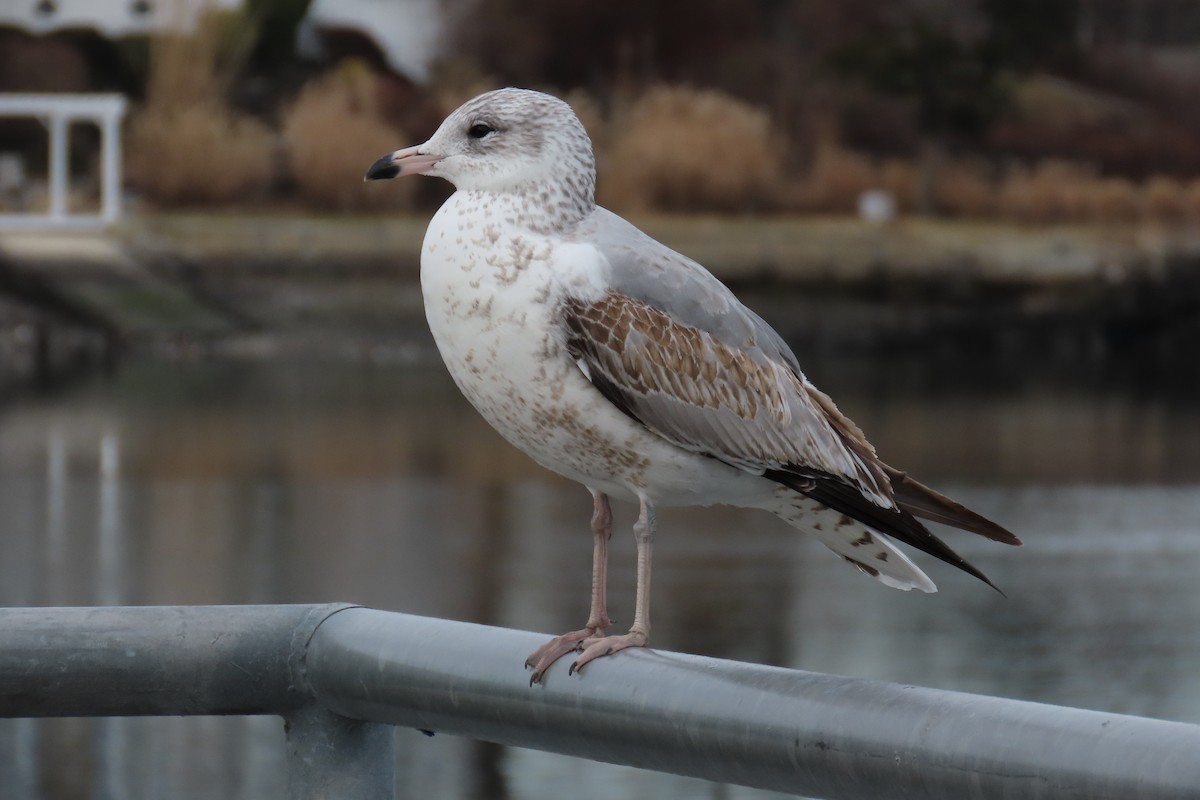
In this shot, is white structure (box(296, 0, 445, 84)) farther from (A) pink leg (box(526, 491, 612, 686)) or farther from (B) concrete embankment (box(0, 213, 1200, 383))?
(A) pink leg (box(526, 491, 612, 686))

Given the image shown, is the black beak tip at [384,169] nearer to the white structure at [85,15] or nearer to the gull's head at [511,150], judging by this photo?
the gull's head at [511,150]

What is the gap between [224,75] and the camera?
26688 mm

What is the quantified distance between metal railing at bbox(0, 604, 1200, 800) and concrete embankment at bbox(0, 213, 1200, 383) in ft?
63.7

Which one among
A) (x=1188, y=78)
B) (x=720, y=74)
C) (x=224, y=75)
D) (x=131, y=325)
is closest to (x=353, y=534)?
(x=131, y=325)

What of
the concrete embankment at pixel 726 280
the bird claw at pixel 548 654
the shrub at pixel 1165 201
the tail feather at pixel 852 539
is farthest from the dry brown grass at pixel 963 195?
the bird claw at pixel 548 654

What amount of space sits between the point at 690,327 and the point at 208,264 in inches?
801

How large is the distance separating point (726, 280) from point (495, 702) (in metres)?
20.8

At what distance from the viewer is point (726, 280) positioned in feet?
73.1

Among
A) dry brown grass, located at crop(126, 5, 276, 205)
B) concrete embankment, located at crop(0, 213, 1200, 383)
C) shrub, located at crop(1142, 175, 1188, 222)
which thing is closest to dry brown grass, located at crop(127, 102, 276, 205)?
dry brown grass, located at crop(126, 5, 276, 205)

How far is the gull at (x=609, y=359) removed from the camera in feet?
7.07

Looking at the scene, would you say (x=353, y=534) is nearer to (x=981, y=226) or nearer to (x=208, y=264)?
(x=208, y=264)

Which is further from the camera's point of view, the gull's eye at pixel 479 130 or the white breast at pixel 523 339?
the gull's eye at pixel 479 130

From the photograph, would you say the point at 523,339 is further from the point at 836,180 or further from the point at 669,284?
the point at 836,180

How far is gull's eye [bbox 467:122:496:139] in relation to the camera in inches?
90.1
